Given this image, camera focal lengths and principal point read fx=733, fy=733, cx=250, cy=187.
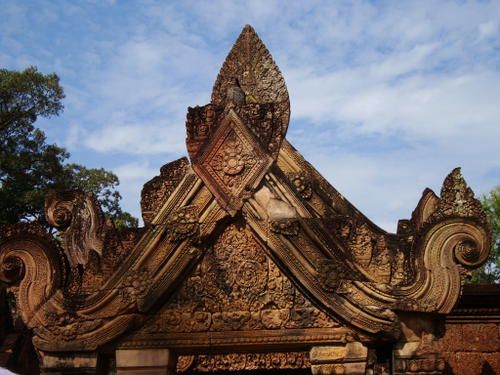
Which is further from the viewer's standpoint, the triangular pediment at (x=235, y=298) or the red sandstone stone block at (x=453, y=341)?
the red sandstone stone block at (x=453, y=341)

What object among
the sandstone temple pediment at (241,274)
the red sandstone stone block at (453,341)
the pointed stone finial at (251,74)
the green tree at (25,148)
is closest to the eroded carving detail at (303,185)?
the pointed stone finial at (251,74)

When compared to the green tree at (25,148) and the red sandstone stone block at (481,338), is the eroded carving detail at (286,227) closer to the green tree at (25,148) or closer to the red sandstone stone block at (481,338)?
the red sandstone stone block at (481,338)

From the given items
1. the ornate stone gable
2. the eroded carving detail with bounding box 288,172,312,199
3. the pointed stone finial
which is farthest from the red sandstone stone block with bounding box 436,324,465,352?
the pointed stone finial

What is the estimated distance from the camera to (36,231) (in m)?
7.15

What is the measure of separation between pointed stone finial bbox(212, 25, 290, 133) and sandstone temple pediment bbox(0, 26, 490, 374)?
83 cm

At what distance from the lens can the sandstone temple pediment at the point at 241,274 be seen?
6.68 metres

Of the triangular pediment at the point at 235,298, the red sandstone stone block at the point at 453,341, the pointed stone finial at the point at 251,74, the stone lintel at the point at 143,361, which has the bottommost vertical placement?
the stone lintel at the point at 143,361

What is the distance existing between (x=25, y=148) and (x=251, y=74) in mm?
27141

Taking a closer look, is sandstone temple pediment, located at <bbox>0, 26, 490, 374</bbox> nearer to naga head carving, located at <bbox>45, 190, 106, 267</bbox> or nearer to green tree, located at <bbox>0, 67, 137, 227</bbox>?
naga head carving, located at <bbox>45, 190, 106, 267</bbox>

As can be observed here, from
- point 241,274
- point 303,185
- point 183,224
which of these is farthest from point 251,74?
point 241,274

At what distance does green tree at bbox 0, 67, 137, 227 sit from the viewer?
3247cm

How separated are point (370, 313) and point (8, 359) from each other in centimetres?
688

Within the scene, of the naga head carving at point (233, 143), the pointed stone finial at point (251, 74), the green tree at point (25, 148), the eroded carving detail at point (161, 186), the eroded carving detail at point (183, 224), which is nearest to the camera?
the eroded carving detail at point (183, 224)

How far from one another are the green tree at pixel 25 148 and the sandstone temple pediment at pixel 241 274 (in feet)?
84.2
